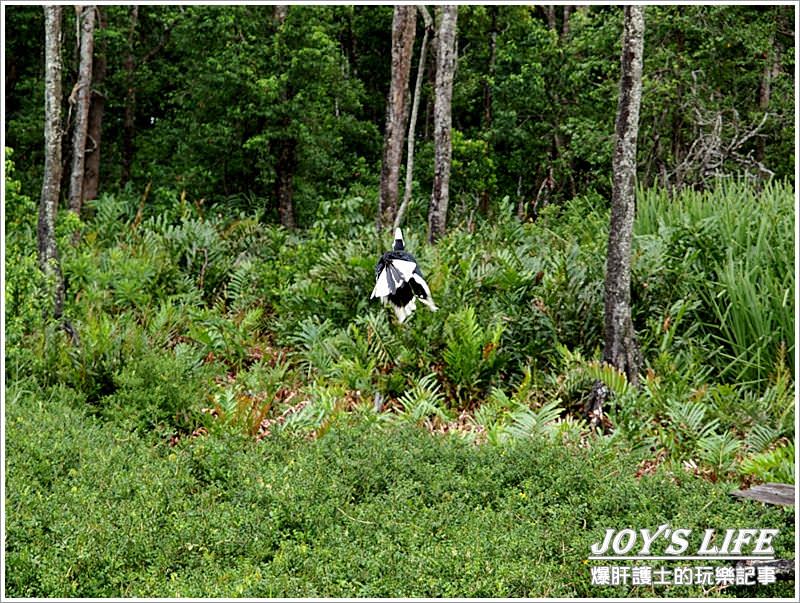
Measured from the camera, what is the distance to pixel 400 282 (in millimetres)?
3236

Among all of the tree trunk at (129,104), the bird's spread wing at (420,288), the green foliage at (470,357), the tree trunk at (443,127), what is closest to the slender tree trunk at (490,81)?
the tree trunk at (443,127)

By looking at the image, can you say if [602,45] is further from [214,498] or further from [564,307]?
[214,498]

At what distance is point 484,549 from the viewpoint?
4.23 meters

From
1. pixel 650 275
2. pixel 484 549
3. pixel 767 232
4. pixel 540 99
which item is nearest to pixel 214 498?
pixel 484 549

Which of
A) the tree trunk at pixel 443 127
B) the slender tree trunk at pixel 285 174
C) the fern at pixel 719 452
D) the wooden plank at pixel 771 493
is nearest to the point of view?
the wooden plank at pixel 771 493

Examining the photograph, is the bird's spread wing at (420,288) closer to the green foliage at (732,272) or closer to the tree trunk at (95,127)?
the green foliage at (732,272)

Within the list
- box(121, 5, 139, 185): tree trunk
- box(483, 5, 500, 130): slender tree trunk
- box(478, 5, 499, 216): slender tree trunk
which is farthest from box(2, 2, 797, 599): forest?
box(483, 5, 500, 130): slender tree trunk

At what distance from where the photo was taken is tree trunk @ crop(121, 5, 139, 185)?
52.0 feet

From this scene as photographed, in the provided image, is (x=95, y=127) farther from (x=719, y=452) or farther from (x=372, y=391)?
(x=719, y=452)

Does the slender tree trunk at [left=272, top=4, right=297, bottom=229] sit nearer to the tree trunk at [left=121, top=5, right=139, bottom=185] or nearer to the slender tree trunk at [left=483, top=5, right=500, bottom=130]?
the tree trunk at [left=121, top=5, right=139, bottom=185]

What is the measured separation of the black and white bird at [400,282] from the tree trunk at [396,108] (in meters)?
7.94

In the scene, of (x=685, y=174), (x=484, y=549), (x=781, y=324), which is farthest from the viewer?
(x=685, y=174)

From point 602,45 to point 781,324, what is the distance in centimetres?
716

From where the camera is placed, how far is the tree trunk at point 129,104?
623 inches
